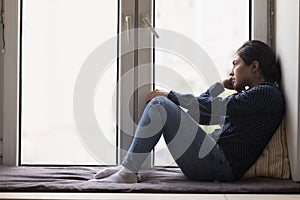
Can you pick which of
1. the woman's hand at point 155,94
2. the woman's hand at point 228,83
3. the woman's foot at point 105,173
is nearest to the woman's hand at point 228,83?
the woman's hand at point 228,83

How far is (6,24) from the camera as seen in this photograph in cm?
202

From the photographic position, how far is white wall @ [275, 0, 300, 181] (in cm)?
166

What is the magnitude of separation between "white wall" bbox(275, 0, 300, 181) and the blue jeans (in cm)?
23

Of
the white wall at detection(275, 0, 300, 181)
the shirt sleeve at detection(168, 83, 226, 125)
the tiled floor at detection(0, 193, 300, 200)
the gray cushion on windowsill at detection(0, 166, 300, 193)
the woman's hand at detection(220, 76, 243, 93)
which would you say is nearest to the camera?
the tiled floor at detection(0, 193, 300, 200)

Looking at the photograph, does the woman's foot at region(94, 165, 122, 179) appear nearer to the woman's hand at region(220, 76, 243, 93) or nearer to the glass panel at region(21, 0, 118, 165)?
the glass panel at region(21, 0, 118, 165)

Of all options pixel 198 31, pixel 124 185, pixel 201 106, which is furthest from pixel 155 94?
pixel 124 185

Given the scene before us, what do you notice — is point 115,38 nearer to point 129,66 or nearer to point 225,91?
point 129,66

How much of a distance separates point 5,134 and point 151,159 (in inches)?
24.2

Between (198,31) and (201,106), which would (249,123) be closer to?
(201,106)

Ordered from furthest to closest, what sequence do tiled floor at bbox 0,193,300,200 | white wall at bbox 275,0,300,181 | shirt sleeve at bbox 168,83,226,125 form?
1. shirt sleeve at bbox 168,83,226,125
2. white wall at bbox 275,0,300,181
3. tiled floor at bbox 0,193,300,200

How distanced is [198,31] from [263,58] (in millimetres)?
330

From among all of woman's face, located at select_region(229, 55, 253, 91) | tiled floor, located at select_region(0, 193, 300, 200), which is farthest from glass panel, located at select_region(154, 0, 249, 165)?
tiled floor, located at select_region(0, 193, 300, 200)

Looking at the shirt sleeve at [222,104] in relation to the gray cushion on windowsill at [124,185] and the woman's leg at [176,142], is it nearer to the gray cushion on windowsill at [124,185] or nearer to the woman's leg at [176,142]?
→ the woman's leg at [176,142]

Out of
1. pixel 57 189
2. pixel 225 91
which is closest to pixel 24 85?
pixel 57 189
